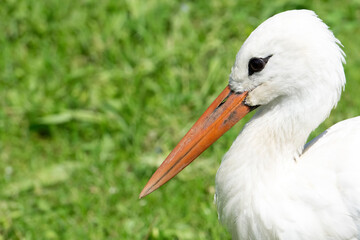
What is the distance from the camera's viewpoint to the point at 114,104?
16.0 ft

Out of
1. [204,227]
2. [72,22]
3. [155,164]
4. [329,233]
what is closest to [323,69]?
[329,233]

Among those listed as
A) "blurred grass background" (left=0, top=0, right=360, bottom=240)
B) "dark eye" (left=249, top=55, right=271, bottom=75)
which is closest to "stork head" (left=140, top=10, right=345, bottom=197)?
"dark eye" (left=249, top=55, right=271, bottom=75)

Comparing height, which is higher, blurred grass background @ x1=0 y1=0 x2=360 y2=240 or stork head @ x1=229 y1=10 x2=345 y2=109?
stork head @ x1=229 y1=10 x2=345 y2=109

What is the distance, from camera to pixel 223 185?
3250 millimetres

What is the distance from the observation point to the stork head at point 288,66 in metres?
2.88

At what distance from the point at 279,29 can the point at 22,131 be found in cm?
269

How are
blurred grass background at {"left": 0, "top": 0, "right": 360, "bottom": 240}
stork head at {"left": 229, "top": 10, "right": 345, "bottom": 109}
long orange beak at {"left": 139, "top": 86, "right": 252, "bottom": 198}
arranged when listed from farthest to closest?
blurred grass background at {"left": 0, "top": 0, "right": 360, "bottom": 240}
long orange beak at {"left": 139, "top": 86, "right": 252, "bottom": 198}
stork head at {"left": 229, "top": 10, "right": 345, "bottom": 109}

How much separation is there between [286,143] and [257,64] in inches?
17.2

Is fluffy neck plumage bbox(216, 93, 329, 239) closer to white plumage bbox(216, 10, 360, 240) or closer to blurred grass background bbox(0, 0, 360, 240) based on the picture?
white plumage bbox(216, 10, 360, 240)

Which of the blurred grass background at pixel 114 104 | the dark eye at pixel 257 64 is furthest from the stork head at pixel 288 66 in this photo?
the blurred grass background at pixel 114 104

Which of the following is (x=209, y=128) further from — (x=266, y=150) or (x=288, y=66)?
(x=288, y=66)

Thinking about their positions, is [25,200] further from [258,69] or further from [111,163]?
[258,69]

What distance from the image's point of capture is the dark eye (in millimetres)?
2980

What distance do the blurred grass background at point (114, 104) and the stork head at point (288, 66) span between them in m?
1.26
